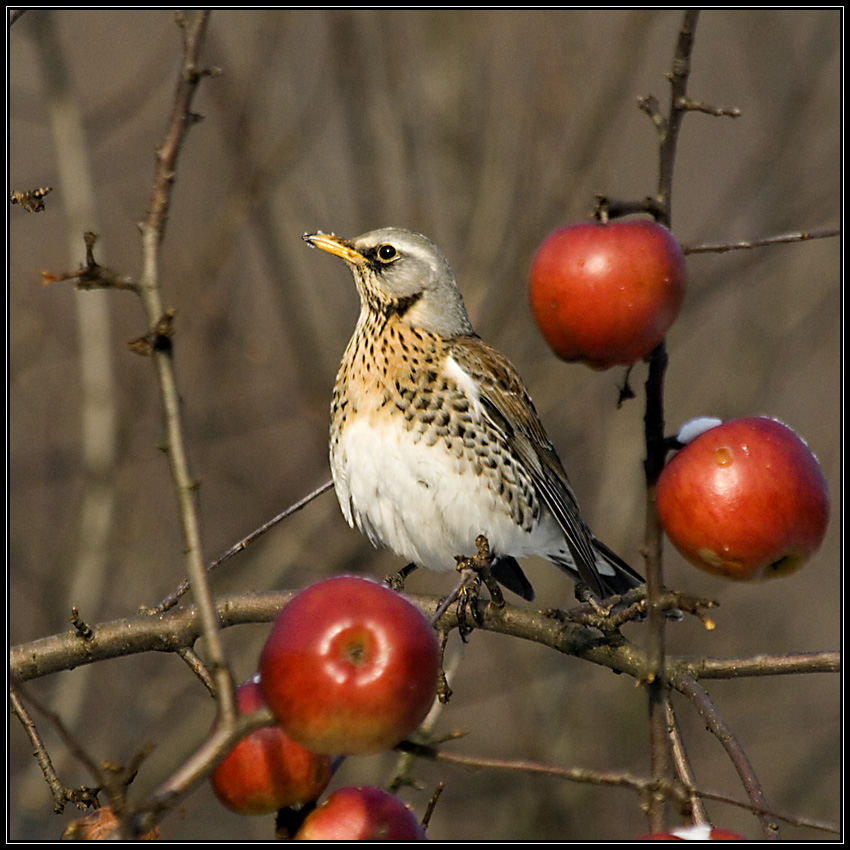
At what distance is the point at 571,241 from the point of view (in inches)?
55.2

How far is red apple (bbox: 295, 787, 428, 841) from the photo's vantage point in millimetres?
1308

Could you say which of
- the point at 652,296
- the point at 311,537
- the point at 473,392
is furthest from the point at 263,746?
the point at 311,537

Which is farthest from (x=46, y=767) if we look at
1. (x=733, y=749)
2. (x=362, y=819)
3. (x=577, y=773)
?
(x=733, y=749)

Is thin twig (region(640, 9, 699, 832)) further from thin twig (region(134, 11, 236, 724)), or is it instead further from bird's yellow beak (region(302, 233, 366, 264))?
bird's yellow beak (region(302, 233, 366, 264))

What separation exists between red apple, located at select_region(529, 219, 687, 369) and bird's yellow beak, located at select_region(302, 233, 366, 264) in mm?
1480

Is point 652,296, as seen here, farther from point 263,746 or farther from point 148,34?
point 148,34

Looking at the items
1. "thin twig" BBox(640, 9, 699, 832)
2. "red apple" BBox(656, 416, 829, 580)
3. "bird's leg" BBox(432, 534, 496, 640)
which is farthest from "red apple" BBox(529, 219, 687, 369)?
"bird's leg" BBox(432, 534, 496, 640)

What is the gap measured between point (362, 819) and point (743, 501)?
65cm

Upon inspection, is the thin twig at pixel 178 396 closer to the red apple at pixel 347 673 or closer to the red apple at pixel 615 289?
the red apple at pixel 347 673

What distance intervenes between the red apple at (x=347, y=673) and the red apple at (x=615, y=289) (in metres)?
0.46

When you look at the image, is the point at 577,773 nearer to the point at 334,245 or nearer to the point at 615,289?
the point at 615,289

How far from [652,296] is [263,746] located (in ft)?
2.57

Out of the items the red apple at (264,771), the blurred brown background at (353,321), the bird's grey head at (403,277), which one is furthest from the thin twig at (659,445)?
the blurred brown background at (353,321)

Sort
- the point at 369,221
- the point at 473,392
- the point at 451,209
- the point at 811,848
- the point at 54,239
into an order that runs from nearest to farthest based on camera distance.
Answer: the point at 811,848 → the point at 473,392 → the point at 369,221 → the point at 451,209 → the point at 54,239
